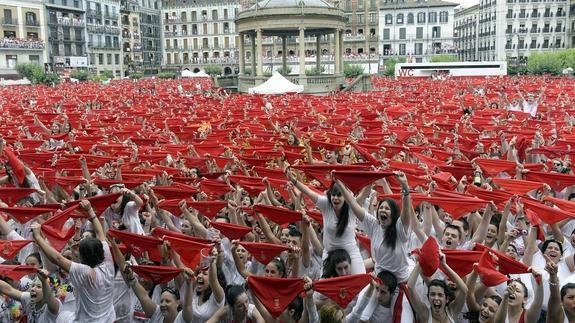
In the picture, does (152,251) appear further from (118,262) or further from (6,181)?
(6,181)

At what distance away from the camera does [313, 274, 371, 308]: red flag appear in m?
6.15

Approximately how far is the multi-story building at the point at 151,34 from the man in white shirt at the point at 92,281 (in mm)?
104320

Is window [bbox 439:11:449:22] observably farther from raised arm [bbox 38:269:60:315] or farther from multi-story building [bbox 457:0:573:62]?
raised arm [bbox 38:269:60:315]

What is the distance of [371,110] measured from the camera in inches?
918

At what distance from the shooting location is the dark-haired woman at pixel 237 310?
625 centimetres

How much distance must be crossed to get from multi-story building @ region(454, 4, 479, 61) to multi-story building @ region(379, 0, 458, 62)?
6.81m

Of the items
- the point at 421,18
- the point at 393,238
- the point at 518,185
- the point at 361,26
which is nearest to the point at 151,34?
the point at 361,26

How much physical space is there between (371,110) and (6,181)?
49.0 ft

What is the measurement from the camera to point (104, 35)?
9212 cm

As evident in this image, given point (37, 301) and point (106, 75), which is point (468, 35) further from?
point (37, 301)

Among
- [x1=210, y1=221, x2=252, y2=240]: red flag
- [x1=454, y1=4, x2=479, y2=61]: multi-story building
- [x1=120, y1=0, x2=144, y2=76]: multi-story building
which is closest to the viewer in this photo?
[x1=210, y1=221, x2=252, y2=240]: red flag

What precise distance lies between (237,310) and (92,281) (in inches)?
60.8

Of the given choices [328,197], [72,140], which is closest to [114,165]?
[72,140]

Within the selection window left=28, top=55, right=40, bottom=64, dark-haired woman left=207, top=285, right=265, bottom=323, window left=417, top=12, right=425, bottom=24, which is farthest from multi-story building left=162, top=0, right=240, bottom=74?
dark-haired woman left=207, top=285, right=265, bottom=323
